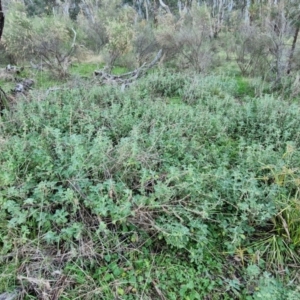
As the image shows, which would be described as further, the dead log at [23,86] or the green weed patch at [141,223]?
the dead log at [23,86]

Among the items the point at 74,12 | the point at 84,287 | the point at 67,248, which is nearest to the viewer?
the point at 84,287

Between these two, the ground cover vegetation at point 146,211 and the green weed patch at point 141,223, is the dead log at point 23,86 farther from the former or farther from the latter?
the green weed patch at point 141,223

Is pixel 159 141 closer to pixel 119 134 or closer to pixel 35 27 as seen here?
pixel 119 134

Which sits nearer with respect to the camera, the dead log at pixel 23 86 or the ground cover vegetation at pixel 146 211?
the ground cover vegetation at pixel 146 211

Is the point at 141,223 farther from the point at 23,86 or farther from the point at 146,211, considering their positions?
the point at 23,86

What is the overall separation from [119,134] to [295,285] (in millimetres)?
2264

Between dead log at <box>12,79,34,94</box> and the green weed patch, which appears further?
dead log at <box>12,79,34,94</box>

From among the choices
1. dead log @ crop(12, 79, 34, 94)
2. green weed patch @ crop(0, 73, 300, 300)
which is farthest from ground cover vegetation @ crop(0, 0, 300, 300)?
dead log @ crop(12, 79, 34, 94)

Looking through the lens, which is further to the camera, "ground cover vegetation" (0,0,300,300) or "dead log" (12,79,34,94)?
"dead log" (12,79,34,94)

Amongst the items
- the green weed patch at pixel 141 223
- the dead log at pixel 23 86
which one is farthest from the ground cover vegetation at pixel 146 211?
the dead log at pixel 23 86

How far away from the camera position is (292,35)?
6.94 m

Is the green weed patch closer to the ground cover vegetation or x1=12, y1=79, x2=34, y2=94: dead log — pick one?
the ground cover vegetation

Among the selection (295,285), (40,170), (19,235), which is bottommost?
(295,285)

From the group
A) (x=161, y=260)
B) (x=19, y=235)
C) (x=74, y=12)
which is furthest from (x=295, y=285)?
(x=74, y=12)
